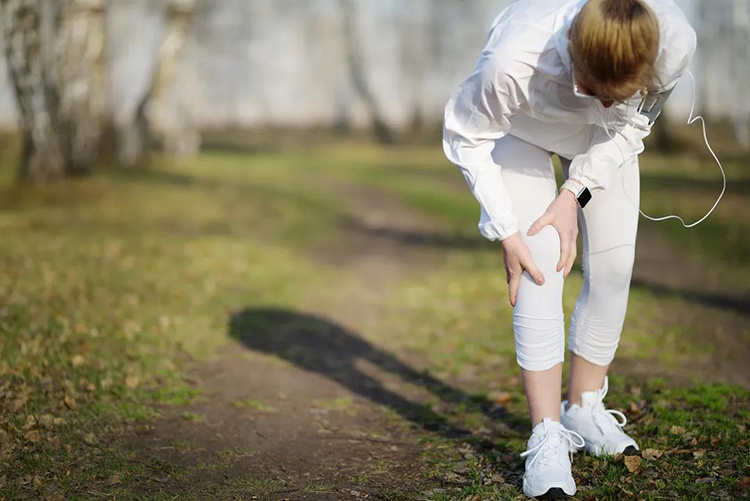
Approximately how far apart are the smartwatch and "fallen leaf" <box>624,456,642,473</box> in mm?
1095

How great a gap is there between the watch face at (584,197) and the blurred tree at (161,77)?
15361 mm

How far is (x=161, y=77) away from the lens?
17.5m

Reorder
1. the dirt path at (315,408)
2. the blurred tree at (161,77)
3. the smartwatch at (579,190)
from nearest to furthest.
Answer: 1. the smartwatch at (579,190)
2. the dirt path at (315,408)
3. the blurred tree at (161,77)

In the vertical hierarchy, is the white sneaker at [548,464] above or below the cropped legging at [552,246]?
below

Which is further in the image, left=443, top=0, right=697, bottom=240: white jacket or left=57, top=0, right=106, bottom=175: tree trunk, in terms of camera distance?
left=57, top=0, right=106, bottom=175: tree trunk

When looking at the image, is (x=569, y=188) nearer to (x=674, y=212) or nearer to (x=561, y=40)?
(x=561, y=40)

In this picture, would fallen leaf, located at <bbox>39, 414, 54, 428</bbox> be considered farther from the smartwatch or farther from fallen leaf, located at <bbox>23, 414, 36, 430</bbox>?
the smartwatch

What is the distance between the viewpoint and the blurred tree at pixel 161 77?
16.7 meters

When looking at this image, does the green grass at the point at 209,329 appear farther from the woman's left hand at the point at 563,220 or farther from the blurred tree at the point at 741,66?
the blurred tree at the point at 741,66

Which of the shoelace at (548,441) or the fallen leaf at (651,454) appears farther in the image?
the fallen leaf at (651,454)

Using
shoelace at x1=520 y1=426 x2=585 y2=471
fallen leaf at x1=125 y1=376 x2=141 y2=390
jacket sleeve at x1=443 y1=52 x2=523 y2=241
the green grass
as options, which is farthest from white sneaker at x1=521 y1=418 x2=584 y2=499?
fallen leaf at x1=125 y1=376 x2=141 y2=390

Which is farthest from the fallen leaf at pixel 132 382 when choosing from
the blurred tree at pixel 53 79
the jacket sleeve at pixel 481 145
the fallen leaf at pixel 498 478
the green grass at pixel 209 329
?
the blurred tree at pixel 53 79

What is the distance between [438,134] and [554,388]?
1308 inches

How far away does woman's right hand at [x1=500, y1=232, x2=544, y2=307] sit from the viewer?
2.83 metres
